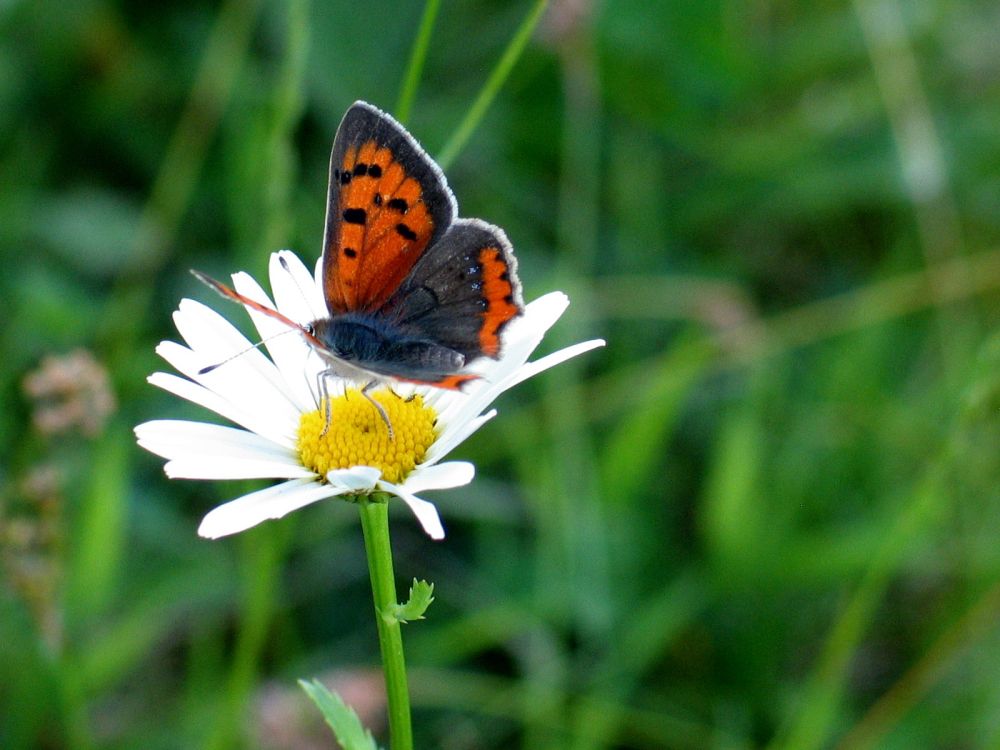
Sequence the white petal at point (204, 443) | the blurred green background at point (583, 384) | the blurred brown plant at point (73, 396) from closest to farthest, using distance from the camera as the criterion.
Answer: the white petal at point (204, 443), the blurred brown plant at point (73, 396), the blurred green background at point (583, 384)

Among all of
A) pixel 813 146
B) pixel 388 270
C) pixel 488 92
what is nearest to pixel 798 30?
pixel 813 146

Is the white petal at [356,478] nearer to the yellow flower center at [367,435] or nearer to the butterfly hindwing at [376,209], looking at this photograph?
the yellow flower center at [367,435]

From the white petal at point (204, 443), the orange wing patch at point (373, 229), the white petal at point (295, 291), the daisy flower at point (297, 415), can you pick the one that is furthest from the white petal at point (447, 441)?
the white petal at point (295, 291)

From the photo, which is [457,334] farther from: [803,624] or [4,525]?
[803,624]

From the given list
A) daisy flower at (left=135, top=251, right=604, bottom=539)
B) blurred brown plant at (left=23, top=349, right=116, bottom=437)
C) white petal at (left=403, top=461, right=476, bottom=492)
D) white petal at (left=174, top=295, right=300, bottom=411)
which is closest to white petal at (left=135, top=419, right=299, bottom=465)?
daisy flower at (left=135, top=251, right=604, bottom=539)

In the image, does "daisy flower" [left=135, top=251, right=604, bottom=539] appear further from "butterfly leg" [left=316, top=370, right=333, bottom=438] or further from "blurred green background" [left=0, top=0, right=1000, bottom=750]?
"blurred green background" [left=0, top=0, right=1000, bottom=750]

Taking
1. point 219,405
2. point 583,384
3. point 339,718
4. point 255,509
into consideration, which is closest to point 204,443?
point 219,405

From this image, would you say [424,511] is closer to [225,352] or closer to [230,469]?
[230,469]
